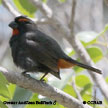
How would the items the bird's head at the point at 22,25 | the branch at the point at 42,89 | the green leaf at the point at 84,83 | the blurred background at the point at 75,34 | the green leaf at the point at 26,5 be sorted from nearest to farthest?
1. the branch at the point at 42,89
2. the blurred background at the point at 75,34
3. the green leaf at the point at 84,83
4. the bird's head at the point at 22,25
5. the green leaf at the point at 26,5

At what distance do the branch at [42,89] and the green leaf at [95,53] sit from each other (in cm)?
103

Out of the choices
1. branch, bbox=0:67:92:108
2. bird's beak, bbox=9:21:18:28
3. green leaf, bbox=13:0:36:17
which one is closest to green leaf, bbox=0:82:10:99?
A: branch, bbox=0:67:92:108

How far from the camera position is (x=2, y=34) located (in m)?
8.55

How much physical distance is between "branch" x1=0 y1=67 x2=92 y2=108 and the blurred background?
0.74 ft

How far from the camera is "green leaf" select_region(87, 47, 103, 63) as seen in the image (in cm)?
372

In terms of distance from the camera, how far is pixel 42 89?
9.09 feet

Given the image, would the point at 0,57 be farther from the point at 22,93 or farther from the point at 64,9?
the point at 22,93

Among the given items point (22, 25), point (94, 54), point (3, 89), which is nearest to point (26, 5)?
point (22, 25)

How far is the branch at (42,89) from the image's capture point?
8.82 feet

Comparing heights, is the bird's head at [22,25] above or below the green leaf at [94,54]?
above

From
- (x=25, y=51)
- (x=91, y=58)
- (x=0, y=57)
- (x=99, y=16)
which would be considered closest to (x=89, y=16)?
(x=99, y=16)

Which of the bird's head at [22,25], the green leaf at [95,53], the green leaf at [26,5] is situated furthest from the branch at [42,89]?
the green leaf at [26,5]

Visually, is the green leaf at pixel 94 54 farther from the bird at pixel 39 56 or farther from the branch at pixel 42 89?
the branch at pixel 42 89

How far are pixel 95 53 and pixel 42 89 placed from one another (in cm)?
114
